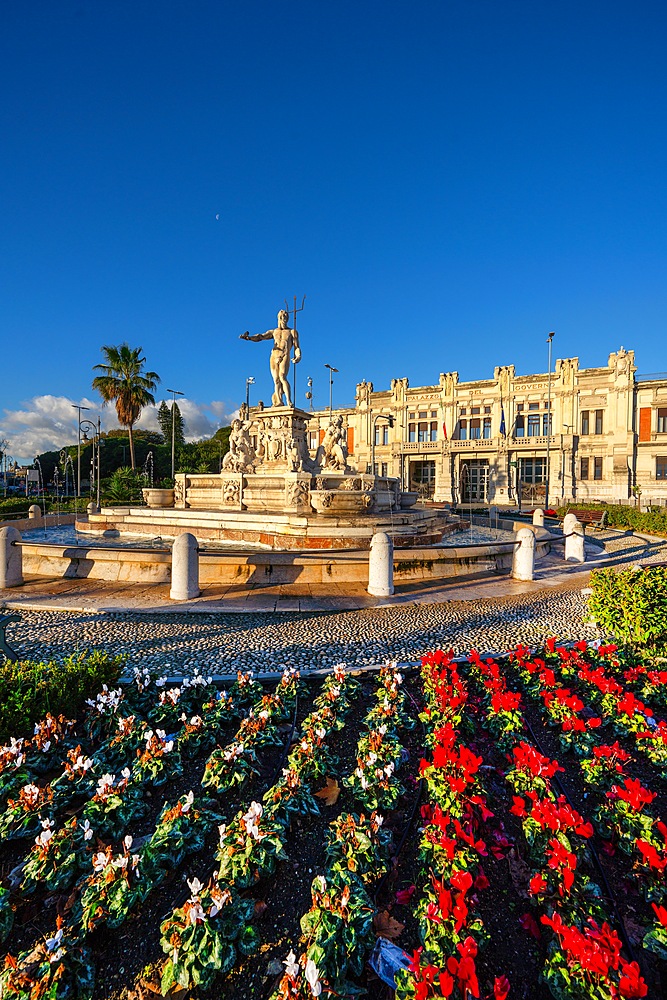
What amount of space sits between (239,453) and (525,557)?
10601mm

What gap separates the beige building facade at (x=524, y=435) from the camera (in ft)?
124

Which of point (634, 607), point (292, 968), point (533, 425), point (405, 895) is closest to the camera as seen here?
point (292, 968)

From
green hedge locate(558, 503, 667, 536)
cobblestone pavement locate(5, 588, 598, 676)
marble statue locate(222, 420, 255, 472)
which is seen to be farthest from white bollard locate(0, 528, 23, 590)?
green hedge locate(558, 503, 667, 536)

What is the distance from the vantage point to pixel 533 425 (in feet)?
139

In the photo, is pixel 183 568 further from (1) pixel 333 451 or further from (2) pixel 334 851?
(1) pixel 333 451

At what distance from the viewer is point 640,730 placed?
3766mm

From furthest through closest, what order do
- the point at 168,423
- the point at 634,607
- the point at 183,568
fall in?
the point at 168,423 → the point at 183,568 → the point at 634,607

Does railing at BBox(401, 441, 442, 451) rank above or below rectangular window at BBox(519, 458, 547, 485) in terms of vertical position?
above

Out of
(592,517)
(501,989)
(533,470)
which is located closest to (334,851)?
(501,989)

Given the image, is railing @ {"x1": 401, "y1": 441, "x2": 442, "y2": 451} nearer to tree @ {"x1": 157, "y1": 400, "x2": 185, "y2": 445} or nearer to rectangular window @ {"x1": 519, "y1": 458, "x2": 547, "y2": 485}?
rectangular window @ {"x1": 519, "y1": 458, "x2": 547, "y2": 485}

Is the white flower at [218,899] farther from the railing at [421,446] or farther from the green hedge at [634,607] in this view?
the railing at [421,446]

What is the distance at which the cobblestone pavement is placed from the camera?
18.4 feet

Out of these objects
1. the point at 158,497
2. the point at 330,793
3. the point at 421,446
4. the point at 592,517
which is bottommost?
the point at 330,793

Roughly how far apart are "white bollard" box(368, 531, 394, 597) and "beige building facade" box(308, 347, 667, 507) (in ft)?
84.0
